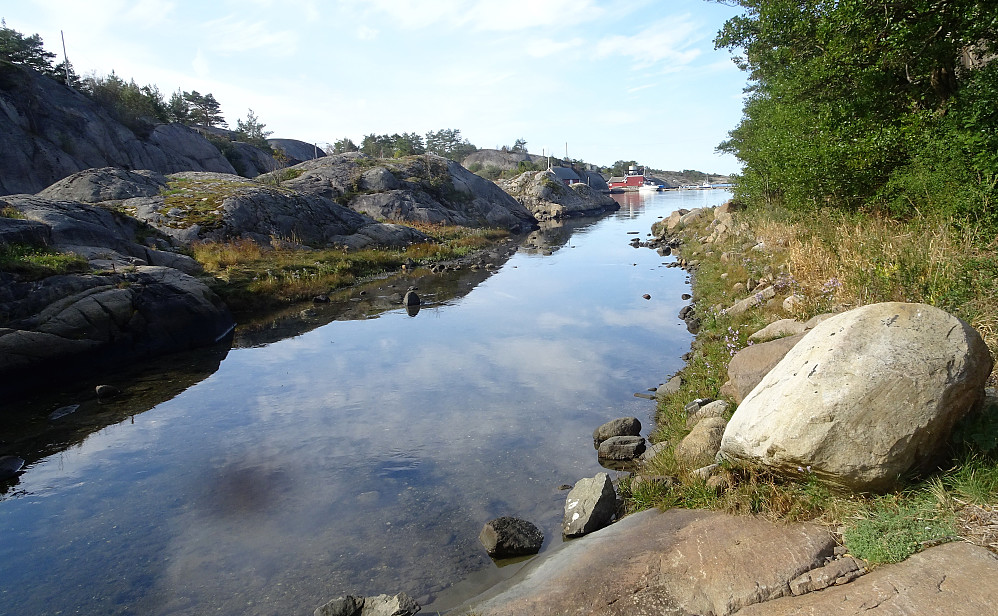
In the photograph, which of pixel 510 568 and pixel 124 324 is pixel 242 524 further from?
pixel 124 324

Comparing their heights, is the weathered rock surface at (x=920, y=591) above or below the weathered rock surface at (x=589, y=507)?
above

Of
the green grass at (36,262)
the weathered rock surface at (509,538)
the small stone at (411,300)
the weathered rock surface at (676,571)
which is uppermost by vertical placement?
the green grass at (36,262)

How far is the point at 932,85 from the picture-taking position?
12.7m

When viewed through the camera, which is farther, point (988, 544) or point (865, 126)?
point (865, 126)

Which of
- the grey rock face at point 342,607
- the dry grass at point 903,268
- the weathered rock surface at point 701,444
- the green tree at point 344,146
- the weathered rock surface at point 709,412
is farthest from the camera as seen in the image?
the green tree at point 344,146

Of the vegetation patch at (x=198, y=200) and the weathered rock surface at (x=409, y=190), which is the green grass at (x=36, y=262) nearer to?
the vegetation patch at (x=198, y=200)

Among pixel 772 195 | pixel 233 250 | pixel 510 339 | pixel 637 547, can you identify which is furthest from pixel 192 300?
pixel 772 195

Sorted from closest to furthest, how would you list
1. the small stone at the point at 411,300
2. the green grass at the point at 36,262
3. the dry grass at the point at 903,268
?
the dry grass at the point at 903,268 → the green grass at the point at 36,262 → the small stone at the point at 411,300

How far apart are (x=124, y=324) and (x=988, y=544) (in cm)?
1994

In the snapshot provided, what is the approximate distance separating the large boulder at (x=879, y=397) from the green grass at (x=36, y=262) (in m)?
19.8

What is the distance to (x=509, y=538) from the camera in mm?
7293

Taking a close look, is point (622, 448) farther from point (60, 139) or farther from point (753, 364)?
point (60, 139)

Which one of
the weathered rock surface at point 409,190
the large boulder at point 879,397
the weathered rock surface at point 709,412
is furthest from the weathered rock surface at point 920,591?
the weathered rock surface at point 409,190

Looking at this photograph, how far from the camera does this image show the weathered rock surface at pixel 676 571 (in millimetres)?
5148
